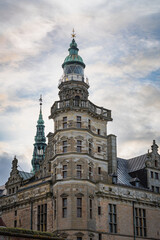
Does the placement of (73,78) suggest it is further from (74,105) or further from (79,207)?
(79,207)

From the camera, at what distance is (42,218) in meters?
54.5

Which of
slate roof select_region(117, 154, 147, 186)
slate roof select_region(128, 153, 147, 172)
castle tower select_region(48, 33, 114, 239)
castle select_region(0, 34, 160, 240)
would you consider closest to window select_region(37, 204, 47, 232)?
castle select_region(0, 34, 160, 240)

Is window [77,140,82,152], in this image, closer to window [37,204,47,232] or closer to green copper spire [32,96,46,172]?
window [37,204,47,232]

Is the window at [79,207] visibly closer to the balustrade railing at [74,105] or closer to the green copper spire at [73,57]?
the balustrade railing at [74,105]

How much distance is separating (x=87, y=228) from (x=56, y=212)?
427 cm

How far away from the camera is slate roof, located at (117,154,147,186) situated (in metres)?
60.1

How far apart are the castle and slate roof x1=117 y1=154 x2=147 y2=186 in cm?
20

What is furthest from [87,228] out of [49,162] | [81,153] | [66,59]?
[66,59]

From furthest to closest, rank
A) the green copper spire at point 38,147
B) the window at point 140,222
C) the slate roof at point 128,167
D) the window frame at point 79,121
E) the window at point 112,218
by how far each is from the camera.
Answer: the green copper spire at point 38,147
the slate roof at point 128,167
the window at point 140,222
the window frame at point 79,121
the window at point 112,218

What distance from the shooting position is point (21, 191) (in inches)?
2345

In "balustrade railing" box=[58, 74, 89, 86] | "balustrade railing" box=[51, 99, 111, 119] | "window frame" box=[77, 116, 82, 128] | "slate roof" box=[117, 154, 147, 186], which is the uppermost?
"balustrade railing" box=[58, 74, 89, 86]

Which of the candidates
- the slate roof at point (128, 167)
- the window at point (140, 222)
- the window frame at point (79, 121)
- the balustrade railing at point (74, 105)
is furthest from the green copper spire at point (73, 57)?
the window at point (140, 222)

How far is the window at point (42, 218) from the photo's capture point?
53812 millimetres

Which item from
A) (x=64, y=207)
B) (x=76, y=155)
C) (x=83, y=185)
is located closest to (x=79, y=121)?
(x=76, y=155)
